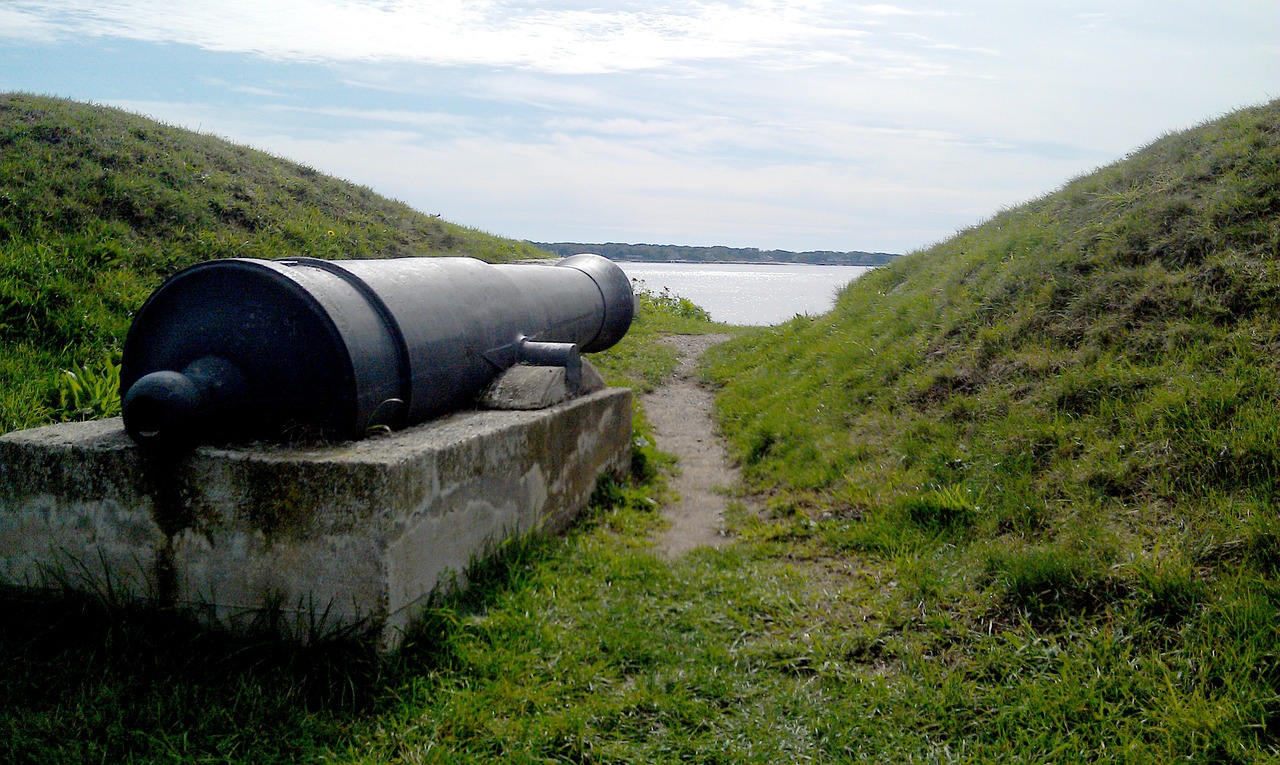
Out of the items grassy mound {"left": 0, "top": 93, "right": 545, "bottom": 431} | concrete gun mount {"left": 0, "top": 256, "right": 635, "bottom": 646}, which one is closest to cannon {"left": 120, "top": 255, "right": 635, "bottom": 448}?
concrete gun mount {"left": 0, "top": 256, "right": 635, "bottom": 646}

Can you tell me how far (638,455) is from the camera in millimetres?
6059

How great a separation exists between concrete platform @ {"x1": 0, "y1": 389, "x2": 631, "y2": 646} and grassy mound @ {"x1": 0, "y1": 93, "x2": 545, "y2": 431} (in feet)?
7.58

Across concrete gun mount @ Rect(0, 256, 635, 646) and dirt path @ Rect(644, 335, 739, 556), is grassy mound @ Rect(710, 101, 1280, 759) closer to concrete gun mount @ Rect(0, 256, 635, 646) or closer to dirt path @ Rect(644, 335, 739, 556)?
dirt path @ Rect(644, 335, 739, 556)

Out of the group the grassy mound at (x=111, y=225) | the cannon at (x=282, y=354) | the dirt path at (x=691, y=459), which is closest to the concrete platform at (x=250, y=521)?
the cannon at (x=282, y=354)

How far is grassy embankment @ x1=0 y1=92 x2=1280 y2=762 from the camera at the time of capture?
269cm

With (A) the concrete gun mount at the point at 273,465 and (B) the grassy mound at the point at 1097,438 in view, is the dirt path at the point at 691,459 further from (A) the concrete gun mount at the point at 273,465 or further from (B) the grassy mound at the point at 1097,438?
(A) the concrete gun mount at the point at 273,465

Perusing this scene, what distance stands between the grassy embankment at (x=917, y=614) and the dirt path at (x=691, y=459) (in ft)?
0.62

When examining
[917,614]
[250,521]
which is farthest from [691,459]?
[250,521]

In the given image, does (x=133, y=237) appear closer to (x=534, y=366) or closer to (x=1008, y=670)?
(x=534, y=366)

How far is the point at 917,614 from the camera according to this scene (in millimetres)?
3486

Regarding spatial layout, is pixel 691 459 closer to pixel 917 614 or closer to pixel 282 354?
pixel 917 614

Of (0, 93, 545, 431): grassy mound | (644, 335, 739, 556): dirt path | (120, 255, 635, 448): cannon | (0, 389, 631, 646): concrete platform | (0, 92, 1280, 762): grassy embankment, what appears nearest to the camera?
(0, 92, 1280, 762): grassy embankment

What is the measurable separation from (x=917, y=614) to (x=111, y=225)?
8.63m

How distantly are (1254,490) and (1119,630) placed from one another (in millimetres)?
995
